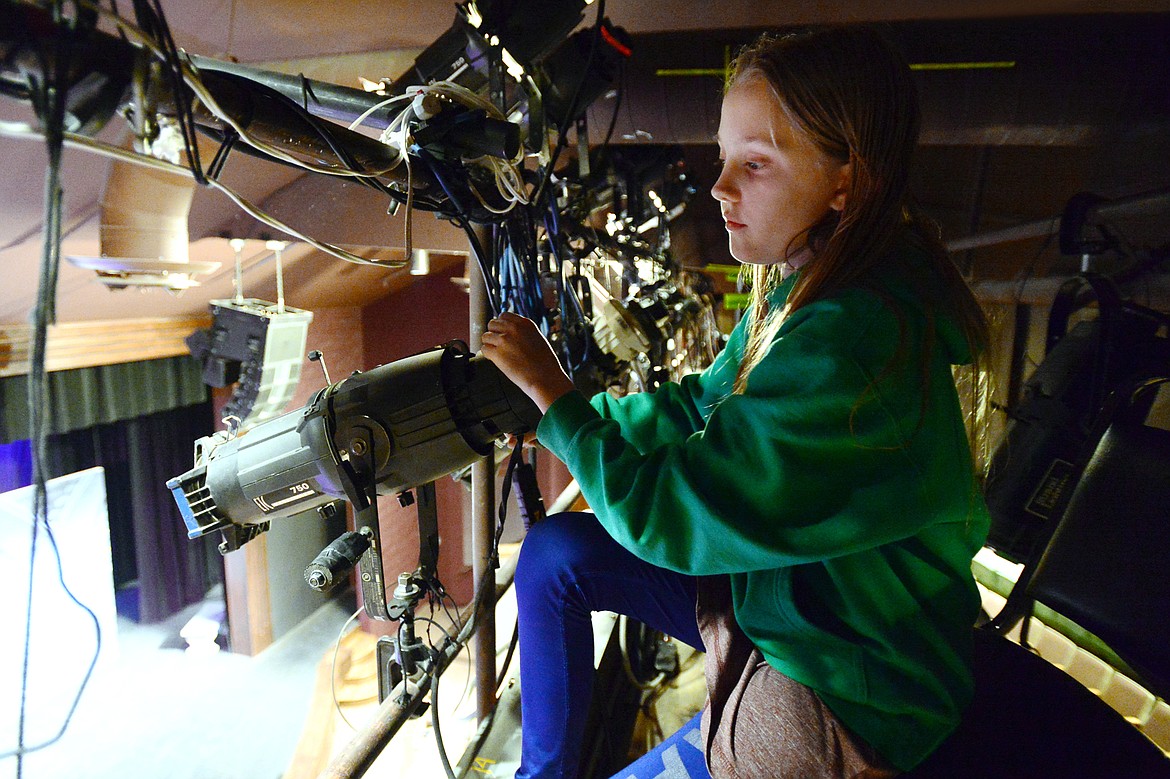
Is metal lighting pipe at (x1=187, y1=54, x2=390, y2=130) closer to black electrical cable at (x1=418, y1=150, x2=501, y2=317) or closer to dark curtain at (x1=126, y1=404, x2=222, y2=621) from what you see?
black electrical cable at (x1=418, y1=150, x2=501, y2=317)

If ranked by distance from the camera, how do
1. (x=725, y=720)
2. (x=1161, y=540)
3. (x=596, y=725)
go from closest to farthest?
(x=725, y=720)
(x=1161, y=540)
(x=596, y=725)

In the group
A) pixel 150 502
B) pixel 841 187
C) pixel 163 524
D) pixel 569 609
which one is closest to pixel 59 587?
pixel 569 609

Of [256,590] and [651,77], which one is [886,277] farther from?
[256,590]

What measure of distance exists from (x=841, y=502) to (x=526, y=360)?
1.56ft

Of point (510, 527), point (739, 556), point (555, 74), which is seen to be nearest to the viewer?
point (739, 556)

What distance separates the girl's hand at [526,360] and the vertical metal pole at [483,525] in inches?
13.8

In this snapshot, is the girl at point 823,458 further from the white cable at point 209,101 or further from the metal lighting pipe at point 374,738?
the metal lighting pipe at point 374,738

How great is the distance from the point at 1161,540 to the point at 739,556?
962 millimetres

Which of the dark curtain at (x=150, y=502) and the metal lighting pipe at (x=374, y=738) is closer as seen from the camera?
the metal lighting pipe at (x=374, y=738)

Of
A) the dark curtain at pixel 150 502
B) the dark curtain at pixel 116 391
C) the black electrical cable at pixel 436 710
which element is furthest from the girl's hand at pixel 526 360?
the dark curtain at pixel 150 502

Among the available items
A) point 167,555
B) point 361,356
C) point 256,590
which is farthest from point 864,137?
point 167,555

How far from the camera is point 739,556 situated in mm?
→ 787

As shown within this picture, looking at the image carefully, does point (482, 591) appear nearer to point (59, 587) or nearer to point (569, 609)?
point (569, 609)

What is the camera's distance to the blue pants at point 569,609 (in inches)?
43.8
